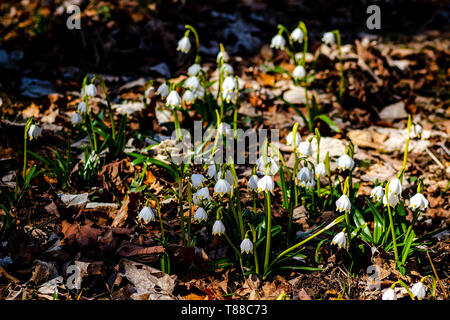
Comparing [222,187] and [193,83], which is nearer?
[222,187]

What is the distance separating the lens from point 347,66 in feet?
13.4

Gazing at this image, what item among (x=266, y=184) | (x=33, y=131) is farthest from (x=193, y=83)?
(x=266, y=184)

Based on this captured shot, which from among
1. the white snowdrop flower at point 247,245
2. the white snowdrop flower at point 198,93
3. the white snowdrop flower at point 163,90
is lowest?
the white snowdrop flower at point 247,245

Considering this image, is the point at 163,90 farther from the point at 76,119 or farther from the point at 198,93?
the point at 76,119

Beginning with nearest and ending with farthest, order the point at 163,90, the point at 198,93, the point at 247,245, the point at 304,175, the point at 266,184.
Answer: the point at 266,184 → the point at 247,245 → the point at 304,175 → the point at 163,90 → the point at 198,93

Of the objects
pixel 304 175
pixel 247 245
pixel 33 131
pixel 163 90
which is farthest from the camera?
pixel 163 90

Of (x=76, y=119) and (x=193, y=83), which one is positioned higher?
(x=193, y=83)

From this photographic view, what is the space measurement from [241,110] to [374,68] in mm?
1542

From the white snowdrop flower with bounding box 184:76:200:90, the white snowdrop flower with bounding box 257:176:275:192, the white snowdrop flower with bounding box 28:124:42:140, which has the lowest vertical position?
Result: the white snowdrop flower with bounding box 257:176:275:192

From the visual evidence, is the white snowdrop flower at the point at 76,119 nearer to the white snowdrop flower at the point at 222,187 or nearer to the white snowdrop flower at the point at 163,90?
the white snowdrop flower at the point at 163,90

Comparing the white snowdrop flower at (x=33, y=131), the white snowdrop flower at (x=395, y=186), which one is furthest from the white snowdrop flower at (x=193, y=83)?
the white snowdrop flower at (x=395, y=186)

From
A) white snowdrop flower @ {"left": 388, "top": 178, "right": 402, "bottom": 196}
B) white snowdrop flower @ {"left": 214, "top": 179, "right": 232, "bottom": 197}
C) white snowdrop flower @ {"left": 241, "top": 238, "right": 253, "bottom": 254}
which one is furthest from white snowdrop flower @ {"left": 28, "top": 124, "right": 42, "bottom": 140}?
white snowdrop flower @ {"left": 388, "top": 178, "right": 402, "bottom": 196}

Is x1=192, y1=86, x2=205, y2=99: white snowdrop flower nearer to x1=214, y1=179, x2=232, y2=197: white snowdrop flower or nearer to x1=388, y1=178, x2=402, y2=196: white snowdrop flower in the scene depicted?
x1=214, y1=179, x2=232, y2=197: white snowdrop flower
